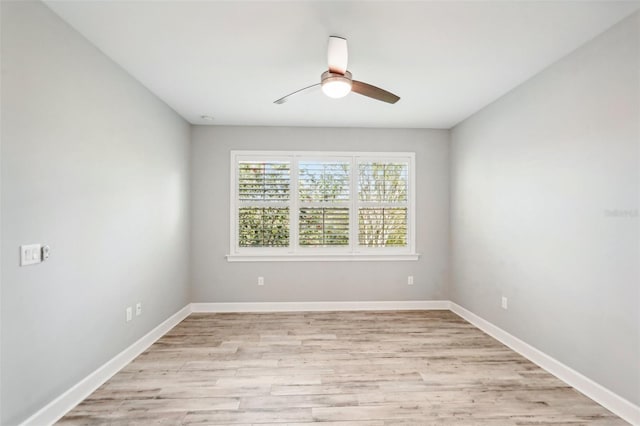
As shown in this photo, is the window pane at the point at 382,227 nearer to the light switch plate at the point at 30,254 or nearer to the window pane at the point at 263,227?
the window pane at the point at 263,227

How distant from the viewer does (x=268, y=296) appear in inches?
174

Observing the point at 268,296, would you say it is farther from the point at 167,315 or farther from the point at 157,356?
the point at 157,356

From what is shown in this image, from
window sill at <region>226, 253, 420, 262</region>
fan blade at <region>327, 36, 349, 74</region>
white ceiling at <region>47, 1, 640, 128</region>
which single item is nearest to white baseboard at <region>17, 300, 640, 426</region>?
window sill at <region>226, 253, 420, 262</region>

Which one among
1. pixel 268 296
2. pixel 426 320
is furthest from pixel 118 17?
pixel 426 320

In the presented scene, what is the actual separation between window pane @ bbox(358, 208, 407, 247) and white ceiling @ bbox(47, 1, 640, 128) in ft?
5.40

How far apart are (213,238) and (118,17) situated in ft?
9.31

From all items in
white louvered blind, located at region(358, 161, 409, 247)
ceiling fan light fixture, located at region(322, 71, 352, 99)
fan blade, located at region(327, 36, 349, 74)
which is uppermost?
fan blade, located at region(327, 36, 349, 74)

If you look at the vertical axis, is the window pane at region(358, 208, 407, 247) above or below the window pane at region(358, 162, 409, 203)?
below

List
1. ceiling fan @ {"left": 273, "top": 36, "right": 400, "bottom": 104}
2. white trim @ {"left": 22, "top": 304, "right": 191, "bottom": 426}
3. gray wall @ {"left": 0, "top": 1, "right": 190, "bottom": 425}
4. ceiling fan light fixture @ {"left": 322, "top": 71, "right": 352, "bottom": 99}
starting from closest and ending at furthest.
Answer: gray wall @ {"left": 0, "top": 1, "right": 190, "bottom": 425} < white trim @ {"left": 22, "top": 304, "right": 191, "bottom": 426} < ceiling fan @ {"left": 273, "top": 36, "right": 400, "bottom": 104} < ceiling fan light fixture @ {"left": 322, "top": 71, "right": 352, "bottom": 99}

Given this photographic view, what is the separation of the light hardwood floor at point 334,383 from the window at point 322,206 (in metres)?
1.15

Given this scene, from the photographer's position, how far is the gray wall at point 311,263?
4.39 metres

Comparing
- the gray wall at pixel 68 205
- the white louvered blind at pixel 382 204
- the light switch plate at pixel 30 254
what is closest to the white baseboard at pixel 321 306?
the white louvered blind at pixel 382 204

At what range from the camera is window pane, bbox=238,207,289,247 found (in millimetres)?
4477

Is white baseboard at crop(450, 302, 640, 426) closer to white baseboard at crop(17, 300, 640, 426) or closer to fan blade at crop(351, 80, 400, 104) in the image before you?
white baseboard at crop(17, 300, 640, 426)
